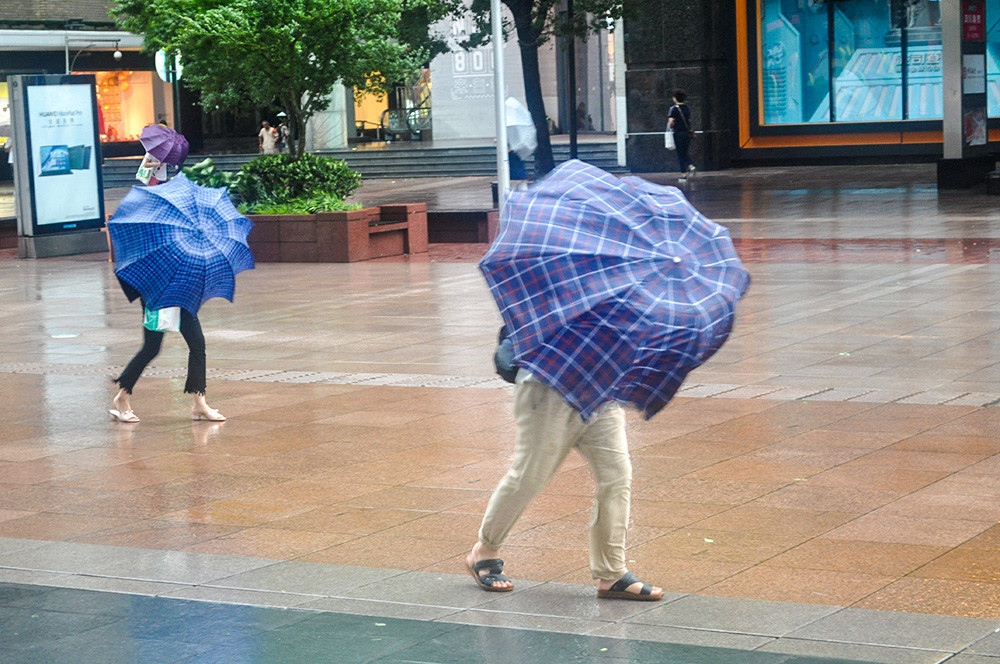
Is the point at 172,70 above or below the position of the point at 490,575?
above

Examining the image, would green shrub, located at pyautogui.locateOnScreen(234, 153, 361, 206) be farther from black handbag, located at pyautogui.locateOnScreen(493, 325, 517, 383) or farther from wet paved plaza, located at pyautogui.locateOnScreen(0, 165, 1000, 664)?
black handbag, located at pyautogui.locateOnScreen(493, 325, 517, 383)

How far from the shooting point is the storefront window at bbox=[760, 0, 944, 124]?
33469mm

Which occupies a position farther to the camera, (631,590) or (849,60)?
(849,60)

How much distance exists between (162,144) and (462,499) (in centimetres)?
350

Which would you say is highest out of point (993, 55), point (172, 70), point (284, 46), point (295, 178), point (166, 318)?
point (172, 70)

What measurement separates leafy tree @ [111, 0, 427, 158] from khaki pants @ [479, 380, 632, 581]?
537 inches

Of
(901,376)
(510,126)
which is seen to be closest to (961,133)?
(510,126)

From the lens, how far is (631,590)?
16.8ft

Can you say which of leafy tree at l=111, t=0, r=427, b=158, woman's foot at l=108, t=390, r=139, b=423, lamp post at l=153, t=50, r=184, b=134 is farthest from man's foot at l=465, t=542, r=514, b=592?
lamp post at l=153, t=50, r=184, b=134

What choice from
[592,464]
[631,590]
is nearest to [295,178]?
[592,464]

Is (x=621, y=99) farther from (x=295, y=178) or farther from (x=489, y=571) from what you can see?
(x=489, y=571)

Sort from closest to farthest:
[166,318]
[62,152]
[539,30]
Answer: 1. [166,318]
2. [62,152]
3. [539,30]

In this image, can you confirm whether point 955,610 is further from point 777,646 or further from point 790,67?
point 790,67

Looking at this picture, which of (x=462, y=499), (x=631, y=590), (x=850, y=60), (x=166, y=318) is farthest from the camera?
(x=850, y=60)
